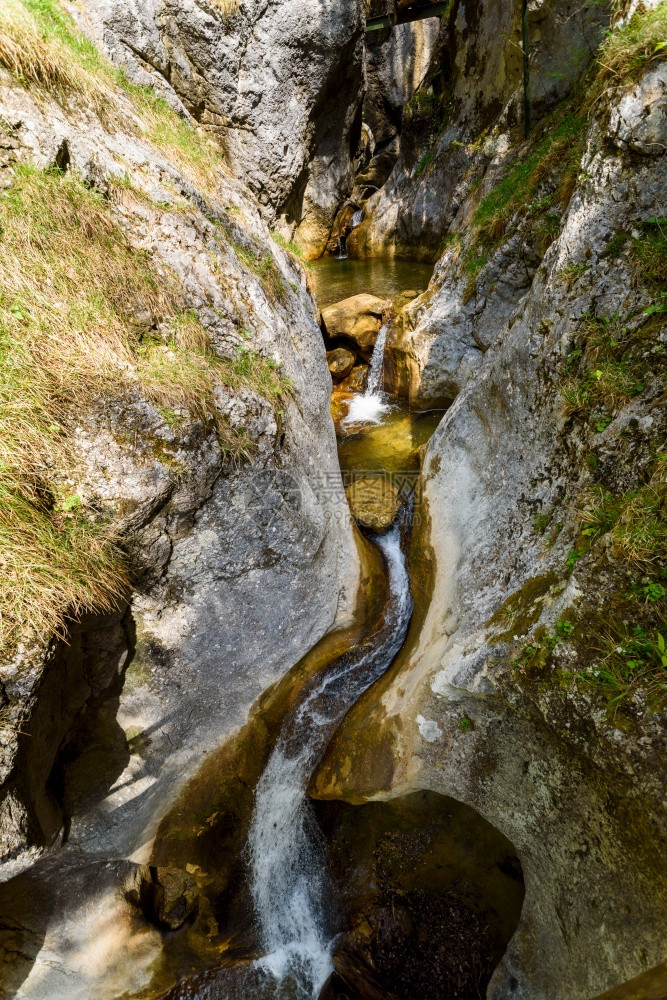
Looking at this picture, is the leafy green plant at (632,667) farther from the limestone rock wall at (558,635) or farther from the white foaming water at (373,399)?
the white foaming water at (373,399)

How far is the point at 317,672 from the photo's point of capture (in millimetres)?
5301

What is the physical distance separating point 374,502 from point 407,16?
Result: 63.6ft

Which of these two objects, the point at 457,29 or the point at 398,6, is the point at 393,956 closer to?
the point at 457,29

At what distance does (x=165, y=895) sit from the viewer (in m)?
4.61

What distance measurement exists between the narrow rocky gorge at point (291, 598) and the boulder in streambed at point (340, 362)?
364cm

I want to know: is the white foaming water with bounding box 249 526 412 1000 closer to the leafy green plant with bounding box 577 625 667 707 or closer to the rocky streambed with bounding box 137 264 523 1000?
the rocky streambed with bounding box 137 264 523 1000

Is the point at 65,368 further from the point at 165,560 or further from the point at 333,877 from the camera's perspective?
the point at 333,877

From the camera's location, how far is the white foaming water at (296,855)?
4477mm

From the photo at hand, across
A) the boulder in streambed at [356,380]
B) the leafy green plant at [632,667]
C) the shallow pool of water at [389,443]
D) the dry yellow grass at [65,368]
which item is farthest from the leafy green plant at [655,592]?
the boulder in streambed at [356,380]

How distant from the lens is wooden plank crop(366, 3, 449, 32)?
15.4m

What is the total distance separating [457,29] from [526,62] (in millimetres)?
5861

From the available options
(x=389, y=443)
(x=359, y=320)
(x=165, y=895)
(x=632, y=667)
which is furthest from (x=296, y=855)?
(x=359, y=320)

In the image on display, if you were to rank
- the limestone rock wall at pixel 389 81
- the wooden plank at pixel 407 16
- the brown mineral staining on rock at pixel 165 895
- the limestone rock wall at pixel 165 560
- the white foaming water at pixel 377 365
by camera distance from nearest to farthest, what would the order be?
the limestone rock wall at pixel 165 560 < the brown mineral staining on rock at pixel 165 895 < the white foaming water at pixel 377 365 < the wooden plank at pixel 407 16 < the limestone rock wall at pixel 389 81

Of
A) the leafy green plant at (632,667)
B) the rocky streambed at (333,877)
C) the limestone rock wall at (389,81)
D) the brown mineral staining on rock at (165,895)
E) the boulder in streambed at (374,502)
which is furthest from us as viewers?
the limestone rock wall at (389,81)
